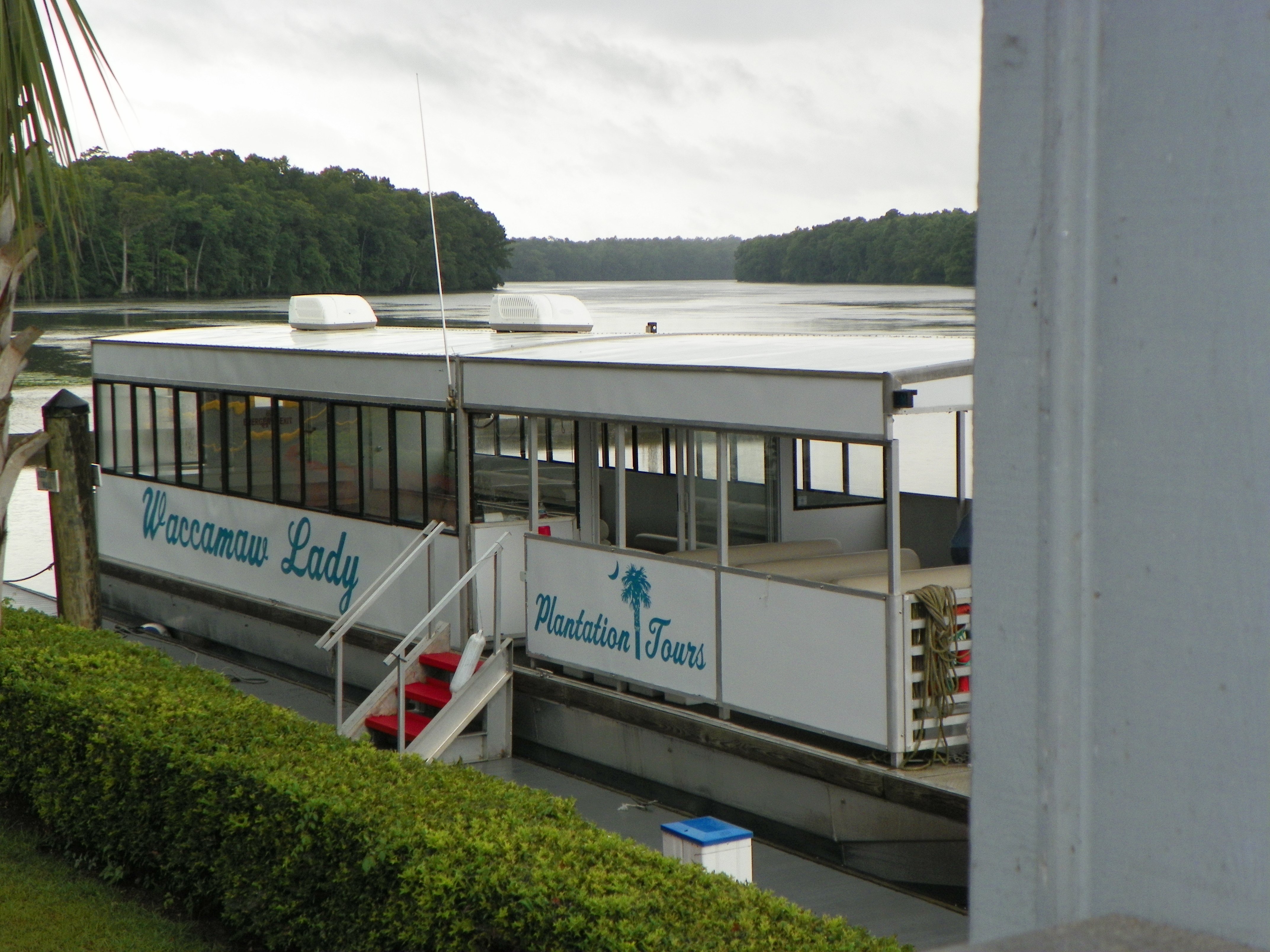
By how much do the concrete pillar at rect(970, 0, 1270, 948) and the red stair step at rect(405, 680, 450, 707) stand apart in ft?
27.0

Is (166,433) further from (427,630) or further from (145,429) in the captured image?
(427,630)

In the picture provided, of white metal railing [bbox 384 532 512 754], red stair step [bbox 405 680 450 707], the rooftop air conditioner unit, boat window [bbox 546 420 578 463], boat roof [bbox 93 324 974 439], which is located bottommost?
red stair step [bbox 405 680 450 707]

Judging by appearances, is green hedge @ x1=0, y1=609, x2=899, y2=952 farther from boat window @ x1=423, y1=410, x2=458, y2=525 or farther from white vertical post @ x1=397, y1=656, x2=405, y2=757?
boat window @ x1=423, y1=410, x2=458, y2=525

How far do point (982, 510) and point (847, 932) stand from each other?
3000 millimetres

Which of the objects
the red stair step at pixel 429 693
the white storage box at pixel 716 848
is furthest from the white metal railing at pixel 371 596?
the white storage box at pixel 716 848

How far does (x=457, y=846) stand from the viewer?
4727 mm

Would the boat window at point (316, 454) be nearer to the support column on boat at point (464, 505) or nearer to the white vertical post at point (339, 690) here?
the white vertical post at point (339, 690)

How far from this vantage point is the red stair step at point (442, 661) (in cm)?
972

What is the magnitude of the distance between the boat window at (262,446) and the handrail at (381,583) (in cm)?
177

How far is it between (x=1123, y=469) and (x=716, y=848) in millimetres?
4367

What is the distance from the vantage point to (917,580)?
7727 millimetres

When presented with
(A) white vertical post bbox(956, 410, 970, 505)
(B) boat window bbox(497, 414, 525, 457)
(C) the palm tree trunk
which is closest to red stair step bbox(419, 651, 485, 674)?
(B) boat window bbox(497, 414, 525, 457)

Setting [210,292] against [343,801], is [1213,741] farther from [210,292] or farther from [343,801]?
[210,292]

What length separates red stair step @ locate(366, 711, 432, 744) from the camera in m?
9.39
